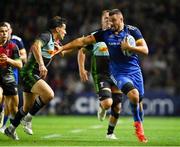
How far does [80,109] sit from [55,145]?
1517 cm

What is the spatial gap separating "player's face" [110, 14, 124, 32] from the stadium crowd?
1370 cm

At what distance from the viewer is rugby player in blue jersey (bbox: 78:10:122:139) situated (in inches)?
548

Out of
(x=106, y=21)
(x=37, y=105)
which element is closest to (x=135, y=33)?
(x=106, y=21)

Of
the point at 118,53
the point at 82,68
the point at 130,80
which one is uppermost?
the point at 118,53

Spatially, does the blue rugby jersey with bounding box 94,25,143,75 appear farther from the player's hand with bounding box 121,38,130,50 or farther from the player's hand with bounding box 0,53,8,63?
the player's hand with bounding box 0,53,8,63

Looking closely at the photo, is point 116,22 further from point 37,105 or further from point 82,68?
point 37,105

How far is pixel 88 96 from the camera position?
26.5 m

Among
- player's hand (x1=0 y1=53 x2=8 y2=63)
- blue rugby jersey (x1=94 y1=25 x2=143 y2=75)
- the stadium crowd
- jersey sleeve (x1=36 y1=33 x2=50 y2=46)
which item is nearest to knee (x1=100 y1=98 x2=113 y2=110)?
blue rugby jersey (x1=94 y1=25 x2=143 y2=75)

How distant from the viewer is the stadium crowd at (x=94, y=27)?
26781 mm

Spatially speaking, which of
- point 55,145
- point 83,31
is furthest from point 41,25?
point 55,145

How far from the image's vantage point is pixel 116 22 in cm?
1273

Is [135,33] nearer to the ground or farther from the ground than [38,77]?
farther from the ground

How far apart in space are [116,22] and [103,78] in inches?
78.7

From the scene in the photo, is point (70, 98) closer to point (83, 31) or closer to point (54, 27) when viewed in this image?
point (83, 31)
